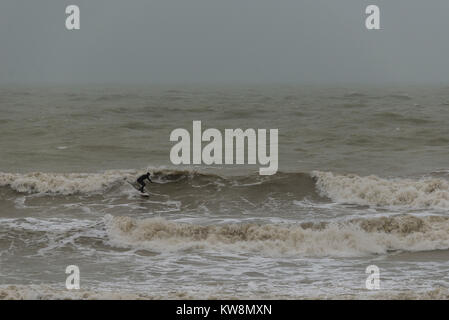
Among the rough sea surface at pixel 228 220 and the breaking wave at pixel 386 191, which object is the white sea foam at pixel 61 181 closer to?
the rough sea surface at pixel 228 220

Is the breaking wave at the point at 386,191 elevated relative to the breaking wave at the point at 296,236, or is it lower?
elevated

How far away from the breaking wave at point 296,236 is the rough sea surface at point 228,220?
37 millimetres

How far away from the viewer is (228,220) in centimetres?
1556

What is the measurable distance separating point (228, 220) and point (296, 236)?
2.41m

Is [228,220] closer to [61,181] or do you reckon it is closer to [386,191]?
[386,191]

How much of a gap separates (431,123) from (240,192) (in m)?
20.1

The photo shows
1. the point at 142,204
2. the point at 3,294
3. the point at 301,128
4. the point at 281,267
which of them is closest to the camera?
the point at 3,294

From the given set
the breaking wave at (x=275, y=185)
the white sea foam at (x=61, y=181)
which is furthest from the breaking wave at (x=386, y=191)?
the white sea foam at (x=61, y=181)

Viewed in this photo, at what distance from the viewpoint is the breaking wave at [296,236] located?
1314 cm

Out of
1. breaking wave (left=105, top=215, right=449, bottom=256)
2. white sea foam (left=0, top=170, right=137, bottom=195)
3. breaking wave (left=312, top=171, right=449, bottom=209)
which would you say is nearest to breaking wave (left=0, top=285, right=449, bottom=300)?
breaking wave (left=105, top=215, right=449, bottom=256)

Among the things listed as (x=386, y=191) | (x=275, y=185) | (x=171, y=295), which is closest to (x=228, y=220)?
(x=275, y=185)

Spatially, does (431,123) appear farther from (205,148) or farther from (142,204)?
(142,204)
